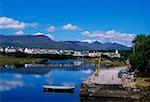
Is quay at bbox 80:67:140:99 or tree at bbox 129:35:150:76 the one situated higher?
tree at bbox 129:35:150:76

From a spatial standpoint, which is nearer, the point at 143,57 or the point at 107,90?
the point at 107,90

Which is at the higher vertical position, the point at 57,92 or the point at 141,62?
the point at 141,62

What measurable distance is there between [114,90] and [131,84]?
259 centimetres

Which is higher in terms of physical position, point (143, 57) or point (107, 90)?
point (143, 57)

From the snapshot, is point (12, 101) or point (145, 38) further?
point (145, 38)

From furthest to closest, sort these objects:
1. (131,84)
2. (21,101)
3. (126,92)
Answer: (131,84) < (126,92) < (21,101)

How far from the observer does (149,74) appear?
32281mm

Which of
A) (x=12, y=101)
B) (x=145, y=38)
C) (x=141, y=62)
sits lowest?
(x=12, y=101)

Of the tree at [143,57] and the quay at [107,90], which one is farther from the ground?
the tree at [143,57]

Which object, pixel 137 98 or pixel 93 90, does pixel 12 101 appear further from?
pixel 137 98

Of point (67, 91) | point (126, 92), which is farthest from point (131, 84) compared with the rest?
point (67, 91)

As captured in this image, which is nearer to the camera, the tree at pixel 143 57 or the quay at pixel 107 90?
the quay at pixel 107 90

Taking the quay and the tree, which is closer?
the quay

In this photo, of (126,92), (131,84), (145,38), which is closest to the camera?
(126,92)
